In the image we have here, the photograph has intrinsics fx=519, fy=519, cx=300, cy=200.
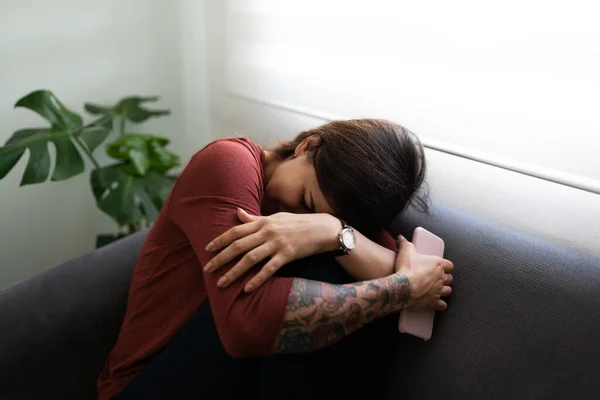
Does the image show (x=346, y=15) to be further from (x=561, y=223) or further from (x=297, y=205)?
(x=561, y=223)

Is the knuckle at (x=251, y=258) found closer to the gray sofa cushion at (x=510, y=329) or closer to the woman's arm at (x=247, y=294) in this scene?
the woman's arm at (x=247, y=294)

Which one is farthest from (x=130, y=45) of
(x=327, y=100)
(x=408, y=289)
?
(x=408, y=289)

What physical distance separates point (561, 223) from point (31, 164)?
1.29 metres

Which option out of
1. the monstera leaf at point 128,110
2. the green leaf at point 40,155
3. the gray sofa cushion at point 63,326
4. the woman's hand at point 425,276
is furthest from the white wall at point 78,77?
the woman's hand at point 425,276

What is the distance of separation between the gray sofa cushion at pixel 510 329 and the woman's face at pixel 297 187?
0.94 ft

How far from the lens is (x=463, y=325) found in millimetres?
929

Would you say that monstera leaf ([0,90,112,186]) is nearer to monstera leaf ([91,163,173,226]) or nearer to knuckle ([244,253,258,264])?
monstera leaf ([91,163,173,226])

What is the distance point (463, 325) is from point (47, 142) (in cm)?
116

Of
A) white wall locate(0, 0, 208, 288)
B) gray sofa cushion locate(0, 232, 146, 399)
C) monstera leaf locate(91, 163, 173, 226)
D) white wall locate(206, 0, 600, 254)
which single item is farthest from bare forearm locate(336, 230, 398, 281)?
white wall locate(0, 0, 208, 288)

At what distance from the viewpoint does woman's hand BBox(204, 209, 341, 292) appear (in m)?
0.81

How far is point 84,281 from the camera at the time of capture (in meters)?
1.12

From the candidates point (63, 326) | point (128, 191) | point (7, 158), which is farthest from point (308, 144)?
point (7, 158)

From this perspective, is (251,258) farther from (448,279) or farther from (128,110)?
(128,110)

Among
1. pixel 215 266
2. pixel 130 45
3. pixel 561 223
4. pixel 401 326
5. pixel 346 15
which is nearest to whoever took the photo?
pixel 215 266
